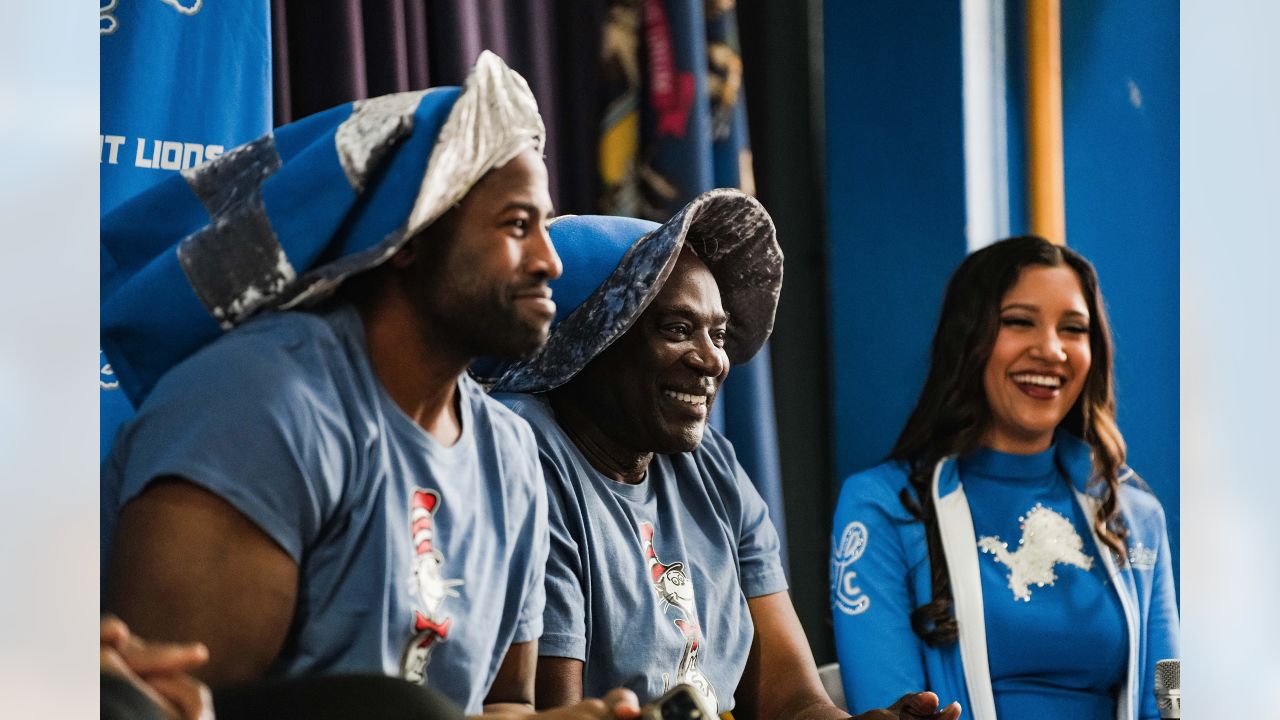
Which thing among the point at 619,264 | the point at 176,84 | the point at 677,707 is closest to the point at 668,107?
the point at 619,264

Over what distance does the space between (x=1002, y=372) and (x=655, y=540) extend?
14.6 inches

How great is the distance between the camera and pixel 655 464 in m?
1.24

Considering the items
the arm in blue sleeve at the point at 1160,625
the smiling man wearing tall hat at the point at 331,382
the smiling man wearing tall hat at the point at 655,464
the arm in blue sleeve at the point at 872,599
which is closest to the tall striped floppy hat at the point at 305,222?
the smiling man wearing tall hat at the point at 331,382

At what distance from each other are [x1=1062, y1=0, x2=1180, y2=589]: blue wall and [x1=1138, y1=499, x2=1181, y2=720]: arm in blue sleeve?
12 mm

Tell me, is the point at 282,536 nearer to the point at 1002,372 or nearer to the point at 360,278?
the point at 360,278

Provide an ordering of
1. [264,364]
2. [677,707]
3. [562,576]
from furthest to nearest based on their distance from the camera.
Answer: [562,576] < [677,707] < [264,364]

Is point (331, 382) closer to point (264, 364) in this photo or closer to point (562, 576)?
point (264, 364)

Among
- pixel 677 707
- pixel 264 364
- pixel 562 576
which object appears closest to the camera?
pixel 264 364

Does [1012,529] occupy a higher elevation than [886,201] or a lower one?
lower

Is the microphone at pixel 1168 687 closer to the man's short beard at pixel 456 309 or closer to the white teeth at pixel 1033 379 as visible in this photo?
the white teeth at pixel 1033 379

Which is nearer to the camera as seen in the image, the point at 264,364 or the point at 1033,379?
the point at 264,364

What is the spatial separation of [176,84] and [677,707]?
0.65m

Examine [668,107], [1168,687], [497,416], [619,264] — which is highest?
[668,107]
